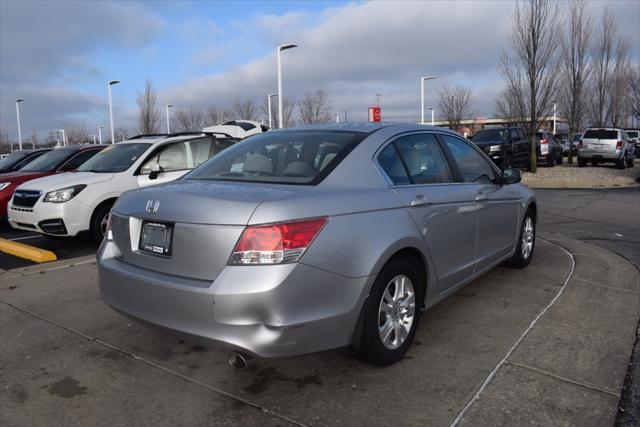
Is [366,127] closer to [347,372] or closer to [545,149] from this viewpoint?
[347,372]

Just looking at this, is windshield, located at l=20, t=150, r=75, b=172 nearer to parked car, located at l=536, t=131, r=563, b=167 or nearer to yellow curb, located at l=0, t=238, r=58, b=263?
yellow curb, located at l=0, t=238, r=58, b=263

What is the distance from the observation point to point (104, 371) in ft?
11.5

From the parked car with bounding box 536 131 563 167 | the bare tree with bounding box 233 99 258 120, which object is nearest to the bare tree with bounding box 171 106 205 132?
the bare tree with bounding box 233 99 258 120

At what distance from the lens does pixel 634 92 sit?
38.3 metres

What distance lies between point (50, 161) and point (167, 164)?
3.70 metres

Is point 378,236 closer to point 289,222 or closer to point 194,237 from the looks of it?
point 289,222

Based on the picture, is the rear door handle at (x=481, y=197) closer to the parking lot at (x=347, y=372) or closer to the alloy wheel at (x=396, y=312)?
the parking lot at (x=347, y=372)

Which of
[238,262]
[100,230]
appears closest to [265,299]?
[238,262]

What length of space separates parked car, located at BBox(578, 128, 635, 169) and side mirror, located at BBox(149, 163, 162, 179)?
1943 centimetres

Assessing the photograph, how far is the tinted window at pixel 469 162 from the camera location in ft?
15.0

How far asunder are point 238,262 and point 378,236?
896 millimetres

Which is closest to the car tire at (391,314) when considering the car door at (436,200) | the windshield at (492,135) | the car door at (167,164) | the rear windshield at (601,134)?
the car door at (436,200)

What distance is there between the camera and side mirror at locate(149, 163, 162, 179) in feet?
25.0

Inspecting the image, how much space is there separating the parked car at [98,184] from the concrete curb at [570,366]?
5.71m
